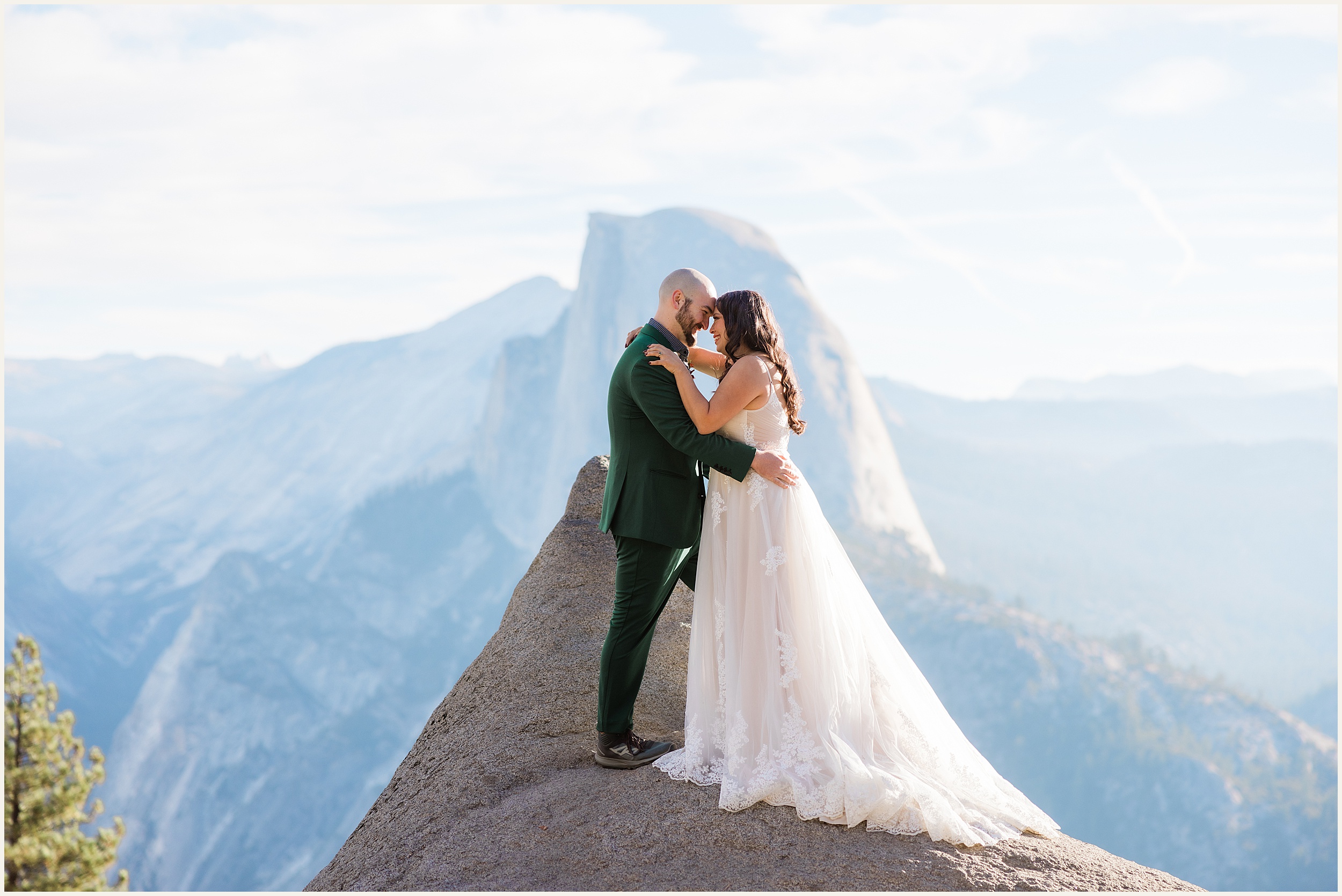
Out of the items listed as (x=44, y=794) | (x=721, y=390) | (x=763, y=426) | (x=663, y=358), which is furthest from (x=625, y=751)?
(x=44, y=794)

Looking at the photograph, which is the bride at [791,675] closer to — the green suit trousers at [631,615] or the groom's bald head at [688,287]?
the groom's bald head at [688,287]

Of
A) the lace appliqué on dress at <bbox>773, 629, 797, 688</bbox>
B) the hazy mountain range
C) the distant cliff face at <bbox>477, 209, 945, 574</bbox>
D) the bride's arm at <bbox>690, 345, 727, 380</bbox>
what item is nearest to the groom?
the bride's arm at <bbox>690, 345, 727, 380</bbox>

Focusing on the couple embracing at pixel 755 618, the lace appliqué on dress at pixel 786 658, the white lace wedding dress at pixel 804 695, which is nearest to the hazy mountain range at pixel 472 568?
the white lace wedding dress at pixel 804 695

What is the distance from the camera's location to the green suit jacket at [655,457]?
194 inches

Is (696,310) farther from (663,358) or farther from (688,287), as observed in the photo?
(663,358)

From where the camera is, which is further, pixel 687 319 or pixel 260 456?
pixel 260 456

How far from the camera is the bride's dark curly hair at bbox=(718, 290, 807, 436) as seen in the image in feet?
16.2

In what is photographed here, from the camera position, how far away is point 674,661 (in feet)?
23.9

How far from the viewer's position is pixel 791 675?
16.4ft

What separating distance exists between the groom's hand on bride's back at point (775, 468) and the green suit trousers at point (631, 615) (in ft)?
2.08

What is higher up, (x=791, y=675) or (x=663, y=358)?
(x=663, y=358)

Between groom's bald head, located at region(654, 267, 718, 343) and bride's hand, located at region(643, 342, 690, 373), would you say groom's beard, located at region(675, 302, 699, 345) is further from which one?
bride's hand, located at region(643, 342, 690, 373)

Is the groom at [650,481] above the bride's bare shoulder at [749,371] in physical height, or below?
below

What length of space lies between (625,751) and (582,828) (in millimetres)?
650
